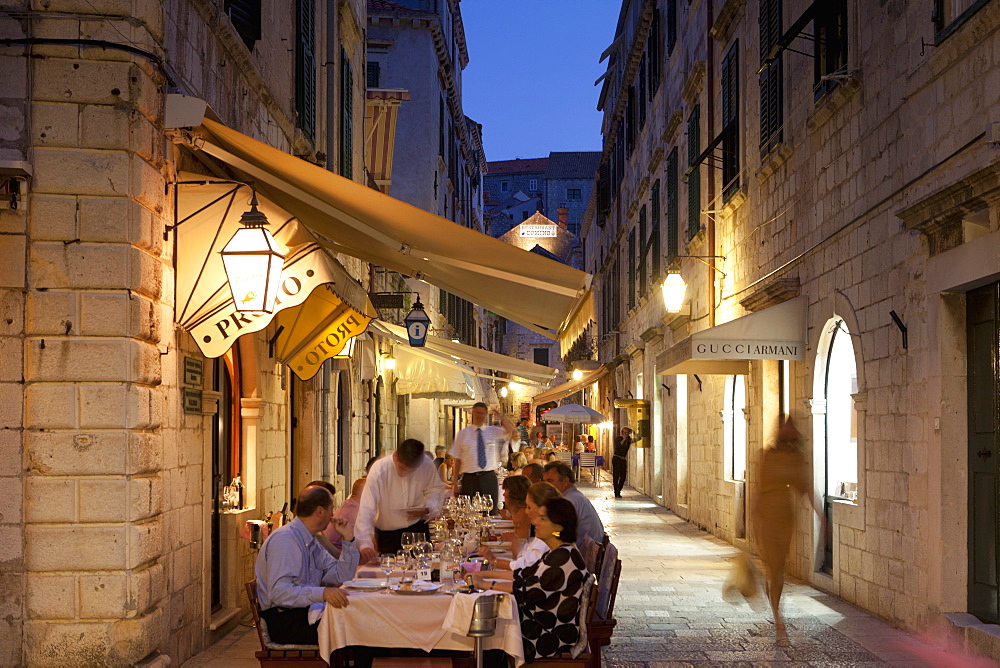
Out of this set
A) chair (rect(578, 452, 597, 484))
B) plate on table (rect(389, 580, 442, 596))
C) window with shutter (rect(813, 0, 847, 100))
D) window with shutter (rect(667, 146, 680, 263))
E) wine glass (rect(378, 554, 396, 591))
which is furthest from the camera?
chair (rect(578, 452, 597, 484))

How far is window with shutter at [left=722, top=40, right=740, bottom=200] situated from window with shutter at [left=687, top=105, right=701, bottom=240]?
163cm

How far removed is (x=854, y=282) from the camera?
10.2m

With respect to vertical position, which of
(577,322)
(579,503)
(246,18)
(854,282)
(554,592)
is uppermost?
(246,18)

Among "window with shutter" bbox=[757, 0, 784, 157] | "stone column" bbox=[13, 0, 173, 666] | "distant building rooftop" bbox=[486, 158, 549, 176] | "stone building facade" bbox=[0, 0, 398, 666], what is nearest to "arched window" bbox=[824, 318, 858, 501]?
"window with shutter" bbox=[757, 0, 784, 157]

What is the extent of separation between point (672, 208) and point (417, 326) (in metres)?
8.29

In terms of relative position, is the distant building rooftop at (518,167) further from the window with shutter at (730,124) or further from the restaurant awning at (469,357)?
the window with shutter at (730,124)

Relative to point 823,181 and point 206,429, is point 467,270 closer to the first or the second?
point 206,429

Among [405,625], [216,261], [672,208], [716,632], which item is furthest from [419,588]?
[672,208]

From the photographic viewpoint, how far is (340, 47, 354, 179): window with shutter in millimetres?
15242

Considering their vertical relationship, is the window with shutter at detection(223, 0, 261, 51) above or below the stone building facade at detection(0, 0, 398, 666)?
above

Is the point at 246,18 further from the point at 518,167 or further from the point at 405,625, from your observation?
the point at 518,167

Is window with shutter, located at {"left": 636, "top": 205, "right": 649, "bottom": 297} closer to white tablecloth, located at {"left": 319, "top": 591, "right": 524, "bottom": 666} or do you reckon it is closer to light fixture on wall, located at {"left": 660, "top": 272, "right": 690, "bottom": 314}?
light fixture on wall, located at {"left": 660, "top": 272, "right": 690, "bottom": 314}

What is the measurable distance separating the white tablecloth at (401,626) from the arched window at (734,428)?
1077 cm

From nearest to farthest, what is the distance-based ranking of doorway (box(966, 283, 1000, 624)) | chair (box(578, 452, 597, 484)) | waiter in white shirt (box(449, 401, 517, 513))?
doorway (box(966, 283, 1000, 624)) → waiter in white shirt (box(449, 401, 517, 513)) → chair (box(578, 452, 597, 484))
